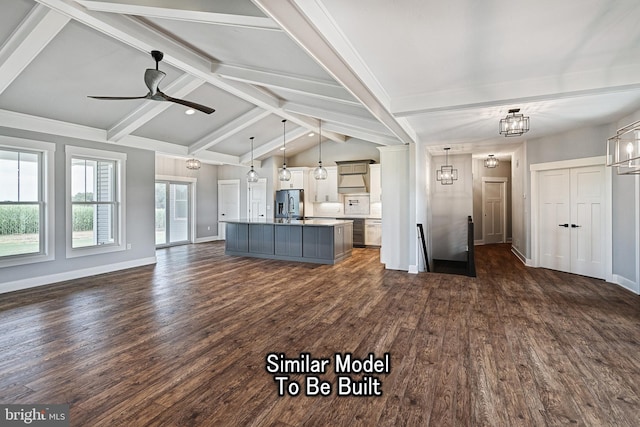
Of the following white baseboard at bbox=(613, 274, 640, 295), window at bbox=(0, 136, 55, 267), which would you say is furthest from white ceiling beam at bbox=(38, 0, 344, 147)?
white baseboard at bbox=(613, 274, 640, 295)

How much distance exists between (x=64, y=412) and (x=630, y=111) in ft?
23.1

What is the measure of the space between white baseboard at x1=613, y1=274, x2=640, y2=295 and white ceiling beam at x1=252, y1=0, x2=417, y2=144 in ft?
14.8

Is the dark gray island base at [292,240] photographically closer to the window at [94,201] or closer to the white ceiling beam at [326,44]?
the window at [94,201]

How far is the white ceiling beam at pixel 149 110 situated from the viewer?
192 inches

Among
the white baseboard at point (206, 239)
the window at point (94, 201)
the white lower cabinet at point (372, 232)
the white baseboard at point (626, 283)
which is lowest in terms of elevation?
the white baseboard at point (626, 283)

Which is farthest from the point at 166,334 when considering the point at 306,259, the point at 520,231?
the point at 520,231

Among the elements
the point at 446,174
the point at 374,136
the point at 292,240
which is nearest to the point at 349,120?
the point at 374,136

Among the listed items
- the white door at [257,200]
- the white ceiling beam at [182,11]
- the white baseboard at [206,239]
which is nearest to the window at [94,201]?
the white ceiling beam at [182,11]

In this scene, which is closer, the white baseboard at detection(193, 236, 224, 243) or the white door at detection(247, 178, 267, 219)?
the white door at detection(247, 178, 267, 219)

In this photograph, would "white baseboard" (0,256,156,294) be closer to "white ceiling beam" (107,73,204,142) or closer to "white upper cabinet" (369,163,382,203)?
"white ceiling beam" (107,73,204,142)

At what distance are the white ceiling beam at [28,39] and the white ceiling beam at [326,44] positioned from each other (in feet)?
9.39

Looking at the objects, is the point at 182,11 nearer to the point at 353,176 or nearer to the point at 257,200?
the point at 353,176

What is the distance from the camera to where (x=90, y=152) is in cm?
561

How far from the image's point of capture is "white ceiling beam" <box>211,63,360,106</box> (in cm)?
369
